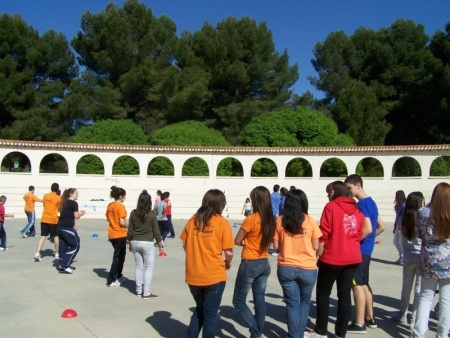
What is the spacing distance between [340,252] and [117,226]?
428cm

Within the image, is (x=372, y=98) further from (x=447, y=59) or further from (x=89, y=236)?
(x=89, y=236)

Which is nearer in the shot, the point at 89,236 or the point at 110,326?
the point at 110,326

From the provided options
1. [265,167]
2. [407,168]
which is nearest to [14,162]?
[265,167]

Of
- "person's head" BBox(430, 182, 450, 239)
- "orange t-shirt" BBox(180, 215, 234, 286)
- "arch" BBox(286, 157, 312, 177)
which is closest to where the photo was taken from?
"orange t-shirt" BBox(180, 215, 234, 286)

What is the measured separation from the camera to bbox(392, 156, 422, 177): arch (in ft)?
122

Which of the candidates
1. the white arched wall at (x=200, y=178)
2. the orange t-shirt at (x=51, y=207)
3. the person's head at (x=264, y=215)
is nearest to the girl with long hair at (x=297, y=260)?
the person's head at (x=264, y=215)

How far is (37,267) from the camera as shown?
10.5 meters

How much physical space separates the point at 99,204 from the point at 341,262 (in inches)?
899

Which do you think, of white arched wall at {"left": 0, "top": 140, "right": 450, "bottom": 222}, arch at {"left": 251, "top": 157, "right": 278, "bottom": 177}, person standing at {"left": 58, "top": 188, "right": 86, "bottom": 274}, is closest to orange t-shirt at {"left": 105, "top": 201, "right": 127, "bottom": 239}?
person standing at {"left": 58, "top": 188, "right": 86, "bottom": 274}

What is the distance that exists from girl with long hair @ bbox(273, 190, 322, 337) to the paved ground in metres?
0.86

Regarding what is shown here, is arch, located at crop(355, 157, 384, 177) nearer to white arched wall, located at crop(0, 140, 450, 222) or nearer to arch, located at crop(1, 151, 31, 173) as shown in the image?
white arched wall, located at crop(0, 140, 450, 222)

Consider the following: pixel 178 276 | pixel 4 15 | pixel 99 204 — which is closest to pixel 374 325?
pixel 178 276

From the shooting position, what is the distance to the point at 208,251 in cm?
496

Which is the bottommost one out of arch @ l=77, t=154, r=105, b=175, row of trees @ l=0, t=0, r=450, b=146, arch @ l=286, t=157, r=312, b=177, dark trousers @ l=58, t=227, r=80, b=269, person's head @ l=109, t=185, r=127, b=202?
dark trousers @ l=58, t=227, r=80, b=269
